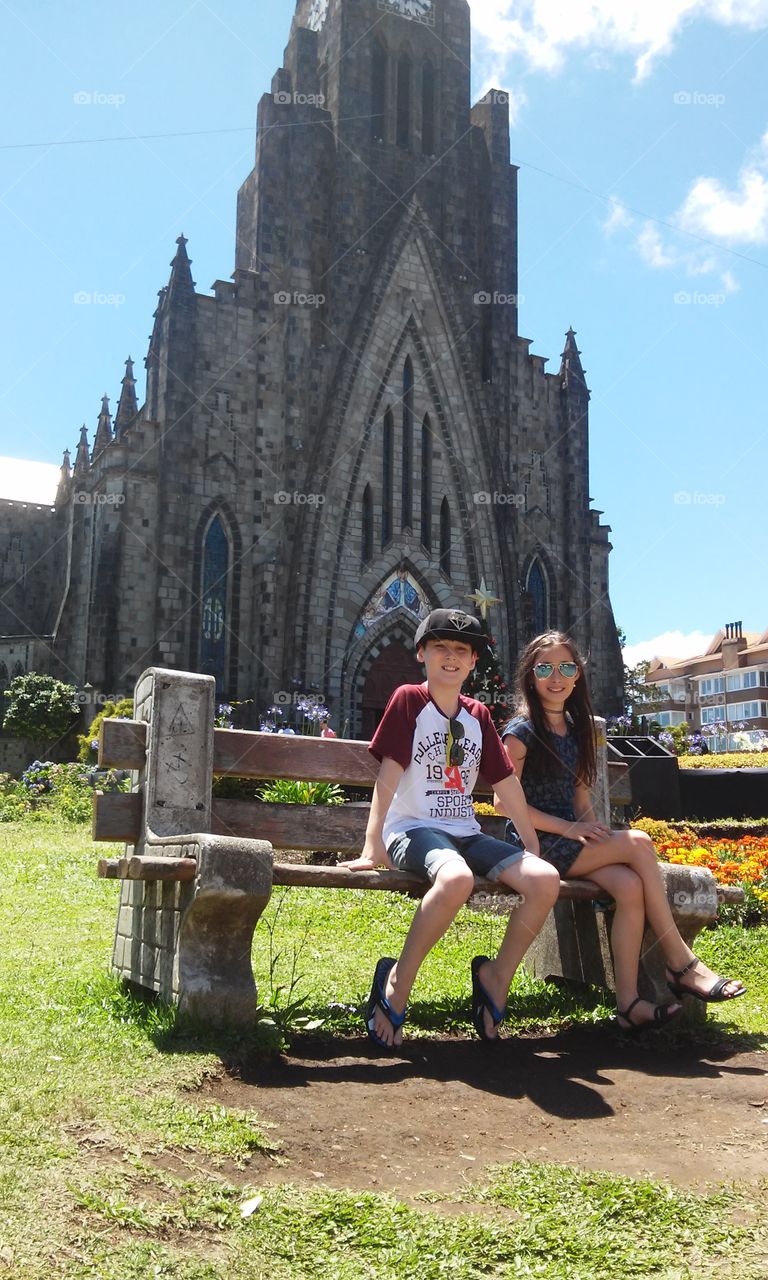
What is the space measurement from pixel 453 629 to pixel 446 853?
3.50ft

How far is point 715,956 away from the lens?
23.9 feet

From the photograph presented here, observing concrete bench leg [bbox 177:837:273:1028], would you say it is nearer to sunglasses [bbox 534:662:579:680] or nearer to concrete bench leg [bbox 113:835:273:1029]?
concrete bench leg [bbox 113:835:273:1029]

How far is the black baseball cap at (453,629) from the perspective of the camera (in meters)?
5.05

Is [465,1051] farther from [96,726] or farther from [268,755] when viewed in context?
[96,726]

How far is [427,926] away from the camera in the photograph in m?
4.45

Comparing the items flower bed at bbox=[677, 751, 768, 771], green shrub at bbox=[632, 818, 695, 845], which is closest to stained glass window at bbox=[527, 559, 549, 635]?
flower bed at bbox=[677, 751, 768, 771]

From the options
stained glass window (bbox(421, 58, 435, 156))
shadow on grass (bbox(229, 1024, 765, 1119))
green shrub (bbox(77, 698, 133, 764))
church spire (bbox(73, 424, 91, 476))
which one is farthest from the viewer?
church spire (bbox(73, 424, 91, 476))

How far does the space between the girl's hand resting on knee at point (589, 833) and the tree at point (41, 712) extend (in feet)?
68.8

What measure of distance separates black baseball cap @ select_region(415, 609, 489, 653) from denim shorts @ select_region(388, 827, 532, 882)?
90 centimetres

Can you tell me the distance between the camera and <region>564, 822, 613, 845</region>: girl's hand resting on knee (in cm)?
515

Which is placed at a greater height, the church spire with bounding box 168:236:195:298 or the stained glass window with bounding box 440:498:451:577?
the church spire with bounding box 168:236:195:298

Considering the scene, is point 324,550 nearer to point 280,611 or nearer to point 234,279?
point 280,611

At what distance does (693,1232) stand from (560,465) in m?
30.4

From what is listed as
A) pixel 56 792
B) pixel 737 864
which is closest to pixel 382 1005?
pixel 737 864
